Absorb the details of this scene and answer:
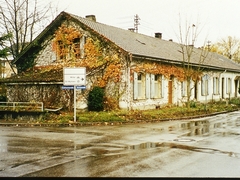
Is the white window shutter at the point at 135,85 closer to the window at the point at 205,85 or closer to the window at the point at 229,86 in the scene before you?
the window at the point at 205,85

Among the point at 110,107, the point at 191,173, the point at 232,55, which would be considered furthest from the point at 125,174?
the point at 232,55

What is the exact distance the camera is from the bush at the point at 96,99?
21.0 meters

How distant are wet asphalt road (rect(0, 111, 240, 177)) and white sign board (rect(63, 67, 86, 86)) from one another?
4273 millimetres

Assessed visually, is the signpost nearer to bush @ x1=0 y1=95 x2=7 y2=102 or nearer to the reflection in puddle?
the reflection in puddle

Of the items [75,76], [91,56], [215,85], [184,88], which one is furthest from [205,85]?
[75,76]

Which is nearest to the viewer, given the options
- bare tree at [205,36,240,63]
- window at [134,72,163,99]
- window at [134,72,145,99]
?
window at [134,72,145,99]

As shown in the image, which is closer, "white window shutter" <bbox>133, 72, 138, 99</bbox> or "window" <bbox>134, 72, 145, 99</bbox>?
"white window shutter" <bbox>133, 72, 138, 99</bbox>

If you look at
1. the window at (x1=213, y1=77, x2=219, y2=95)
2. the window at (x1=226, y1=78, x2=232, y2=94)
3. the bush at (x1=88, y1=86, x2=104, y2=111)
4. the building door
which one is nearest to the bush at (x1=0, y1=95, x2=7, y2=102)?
the bush at (x1=88, y1=86, x2=104, y2=111)

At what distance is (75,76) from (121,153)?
9.16 metres

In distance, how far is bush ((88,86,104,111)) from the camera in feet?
68.9

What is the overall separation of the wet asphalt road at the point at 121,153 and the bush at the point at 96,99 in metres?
6.96

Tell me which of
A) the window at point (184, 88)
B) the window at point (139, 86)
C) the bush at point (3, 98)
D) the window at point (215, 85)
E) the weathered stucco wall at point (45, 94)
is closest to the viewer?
the weathered stucco wall at point (45, 94)

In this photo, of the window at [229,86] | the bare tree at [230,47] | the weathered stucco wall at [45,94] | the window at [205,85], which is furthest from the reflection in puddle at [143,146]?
the bare tree at [230,47]

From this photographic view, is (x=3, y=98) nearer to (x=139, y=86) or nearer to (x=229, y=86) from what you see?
(x=139, y=86)
